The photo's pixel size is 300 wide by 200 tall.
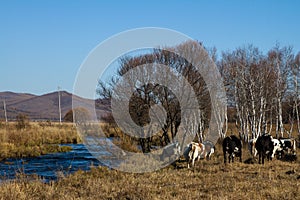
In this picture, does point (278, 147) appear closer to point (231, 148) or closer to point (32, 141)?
point (231, 148)

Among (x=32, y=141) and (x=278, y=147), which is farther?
(x=32, y=141)

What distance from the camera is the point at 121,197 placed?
9.67 metres

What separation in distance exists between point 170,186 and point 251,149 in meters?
10.1

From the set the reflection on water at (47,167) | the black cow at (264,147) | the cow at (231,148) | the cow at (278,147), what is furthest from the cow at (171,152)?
the cow at (278,147)

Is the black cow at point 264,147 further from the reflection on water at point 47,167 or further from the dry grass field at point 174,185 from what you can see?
the reflection on water at point 47,167

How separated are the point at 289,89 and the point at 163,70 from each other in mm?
14635

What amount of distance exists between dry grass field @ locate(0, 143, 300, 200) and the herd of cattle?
240 centimetres

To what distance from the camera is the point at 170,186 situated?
36.7 feet

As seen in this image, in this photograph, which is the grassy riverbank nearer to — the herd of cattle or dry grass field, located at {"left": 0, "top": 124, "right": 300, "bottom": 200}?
the herd of cattle

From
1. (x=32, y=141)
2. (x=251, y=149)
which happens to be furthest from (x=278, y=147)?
(x=32, y=141)

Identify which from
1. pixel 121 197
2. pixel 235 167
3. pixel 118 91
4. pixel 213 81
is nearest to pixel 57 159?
pixel 118 91

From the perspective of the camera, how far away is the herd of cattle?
56.2 ft

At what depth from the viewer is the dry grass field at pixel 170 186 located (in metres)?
9.67

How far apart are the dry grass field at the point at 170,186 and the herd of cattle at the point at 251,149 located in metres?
2.40
